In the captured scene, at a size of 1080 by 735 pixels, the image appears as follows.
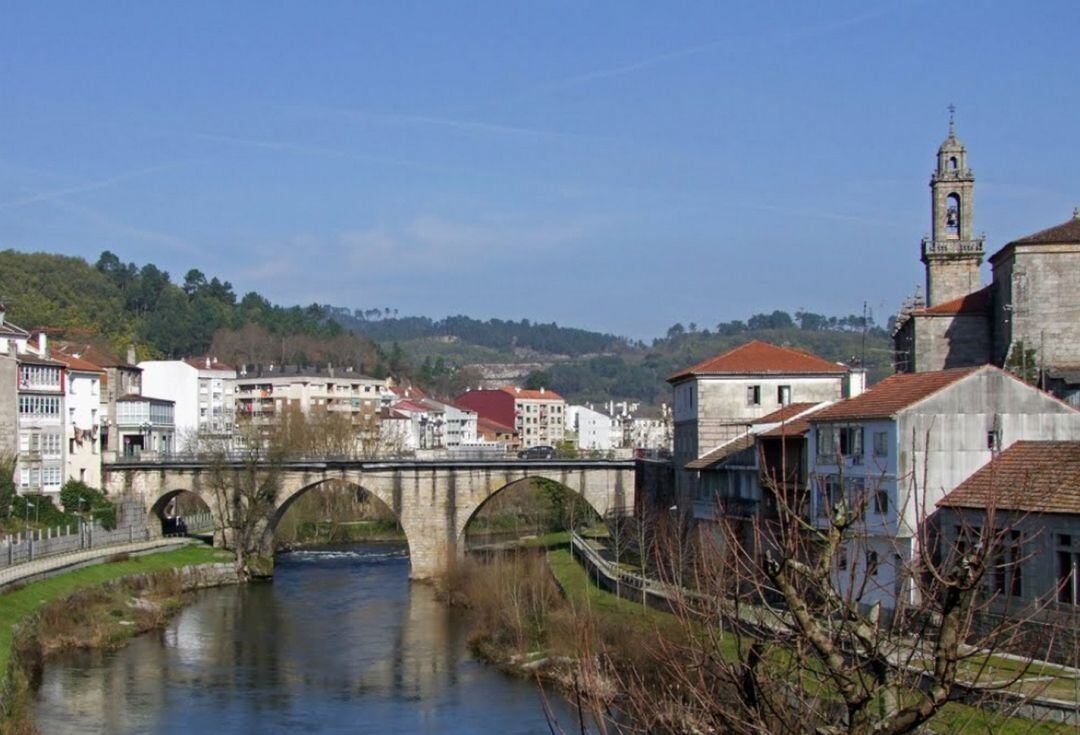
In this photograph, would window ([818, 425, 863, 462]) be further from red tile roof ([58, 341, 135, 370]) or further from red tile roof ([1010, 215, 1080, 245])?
red tile roof ([58, 341, 135, 370])

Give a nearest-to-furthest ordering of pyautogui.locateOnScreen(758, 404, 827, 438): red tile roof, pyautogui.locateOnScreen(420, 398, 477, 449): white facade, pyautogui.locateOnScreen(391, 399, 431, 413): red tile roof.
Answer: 1. pyautogui.locateOnScreen(758, 404, 827, 438): red tile roof
2. pyautogui.locateOnScreen(391, 399, 431, 413): red tile roof
3. pyautogui.locateOnScreen(420, 398, 477, 449): white facade

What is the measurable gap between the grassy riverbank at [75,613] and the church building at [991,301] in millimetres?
33780

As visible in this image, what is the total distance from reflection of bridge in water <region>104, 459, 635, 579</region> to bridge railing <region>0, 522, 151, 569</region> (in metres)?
5.83

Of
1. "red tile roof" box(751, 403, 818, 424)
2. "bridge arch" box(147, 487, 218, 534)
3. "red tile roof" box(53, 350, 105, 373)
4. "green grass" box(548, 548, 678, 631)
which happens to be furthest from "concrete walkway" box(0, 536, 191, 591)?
"red tile roof" box(751, 403, 818, 424)

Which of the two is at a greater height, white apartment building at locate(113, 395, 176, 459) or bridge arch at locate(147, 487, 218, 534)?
white apartment building at locate(113, 395, 176, 459)

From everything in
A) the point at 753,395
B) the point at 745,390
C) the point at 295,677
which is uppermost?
the point at 745,390

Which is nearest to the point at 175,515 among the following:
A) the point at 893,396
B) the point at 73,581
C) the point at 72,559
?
the point at 72,559

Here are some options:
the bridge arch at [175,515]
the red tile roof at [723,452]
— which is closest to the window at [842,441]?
the red tile roof at [723,452]

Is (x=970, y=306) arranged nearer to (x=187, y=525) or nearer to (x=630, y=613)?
(x=630, y=613)

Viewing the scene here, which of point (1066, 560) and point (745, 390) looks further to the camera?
point (745, 390)

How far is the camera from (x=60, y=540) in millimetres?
Result: 65312

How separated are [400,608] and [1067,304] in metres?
29.1

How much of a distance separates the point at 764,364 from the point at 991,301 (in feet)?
34.6

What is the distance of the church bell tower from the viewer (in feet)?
269
